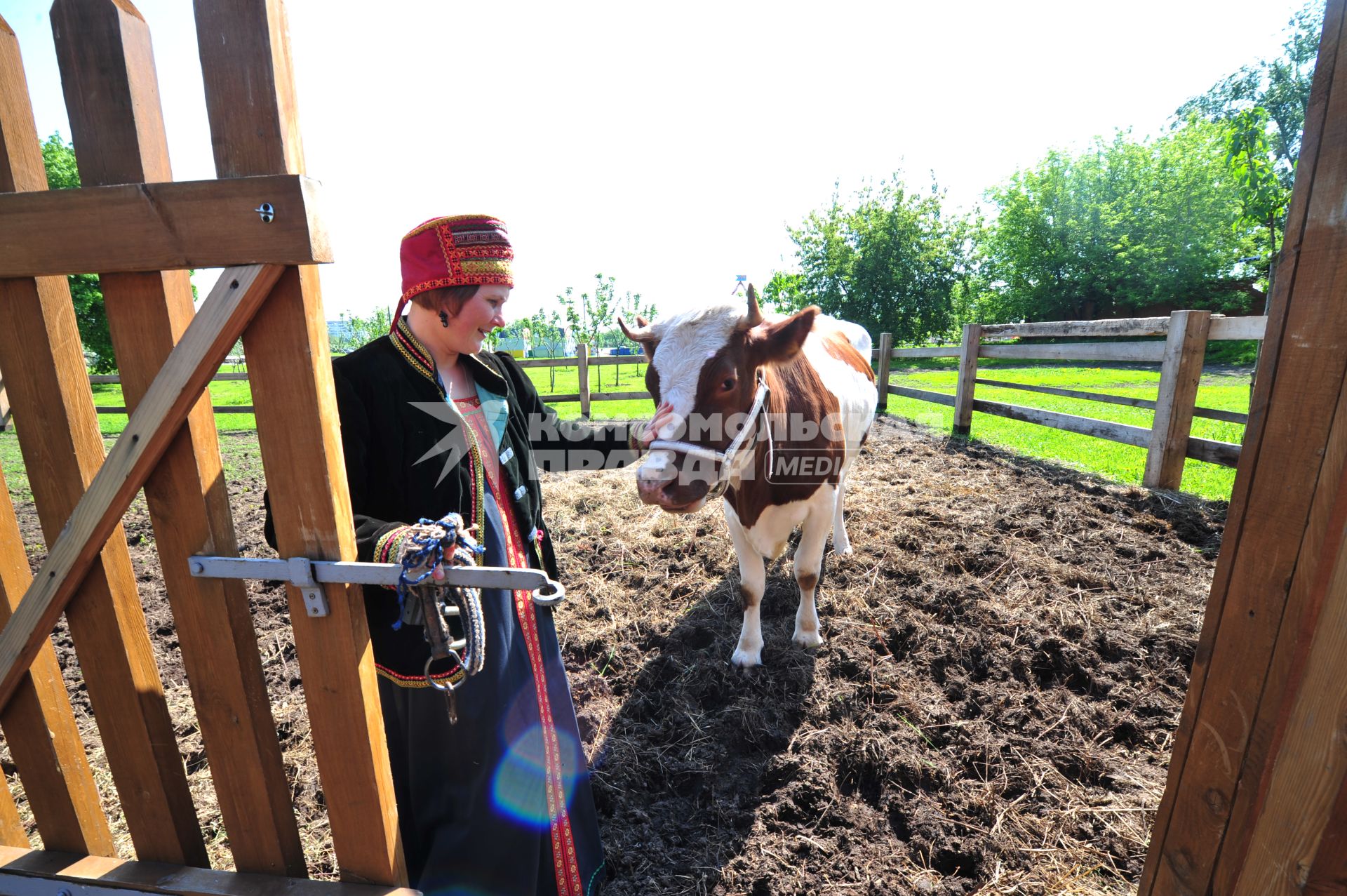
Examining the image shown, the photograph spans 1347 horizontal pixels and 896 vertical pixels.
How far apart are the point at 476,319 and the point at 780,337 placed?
56.4 inches

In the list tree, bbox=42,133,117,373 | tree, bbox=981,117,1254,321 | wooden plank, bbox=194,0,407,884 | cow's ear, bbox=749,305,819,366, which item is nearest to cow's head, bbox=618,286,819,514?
cow's ear, bbox=749,305,819,366

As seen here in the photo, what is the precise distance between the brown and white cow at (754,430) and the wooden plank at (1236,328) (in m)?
3.32

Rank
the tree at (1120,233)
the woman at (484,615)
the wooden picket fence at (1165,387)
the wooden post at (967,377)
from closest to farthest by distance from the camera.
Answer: the woman at (484,615) < the wooden picket fence at (1165,387) < the wooden post at (967,377) < the tree at (1120,233)

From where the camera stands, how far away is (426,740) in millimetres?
1667

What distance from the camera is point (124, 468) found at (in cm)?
117

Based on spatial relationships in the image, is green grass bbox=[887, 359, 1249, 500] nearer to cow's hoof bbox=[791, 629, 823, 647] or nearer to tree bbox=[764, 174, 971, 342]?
cow's hoof bbox=[791, 629, 823, 647]

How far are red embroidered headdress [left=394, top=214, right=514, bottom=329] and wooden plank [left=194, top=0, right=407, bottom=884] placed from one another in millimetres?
499

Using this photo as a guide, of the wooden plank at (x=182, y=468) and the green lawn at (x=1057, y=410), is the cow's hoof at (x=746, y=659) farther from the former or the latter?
the green lawn at (x=1057, y=410)

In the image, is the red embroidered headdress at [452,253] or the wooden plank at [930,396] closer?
the red embroidered headdress at [452,253]

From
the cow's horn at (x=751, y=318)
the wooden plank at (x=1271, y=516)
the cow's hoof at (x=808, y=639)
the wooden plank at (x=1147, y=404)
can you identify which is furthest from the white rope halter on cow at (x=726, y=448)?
the wooden plank at (x=1147, y=404)

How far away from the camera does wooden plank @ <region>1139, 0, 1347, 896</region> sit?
3.16 feet

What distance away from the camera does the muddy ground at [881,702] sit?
2.19m

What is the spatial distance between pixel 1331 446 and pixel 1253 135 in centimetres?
871

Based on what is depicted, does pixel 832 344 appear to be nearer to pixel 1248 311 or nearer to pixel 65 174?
pixel 65 174
